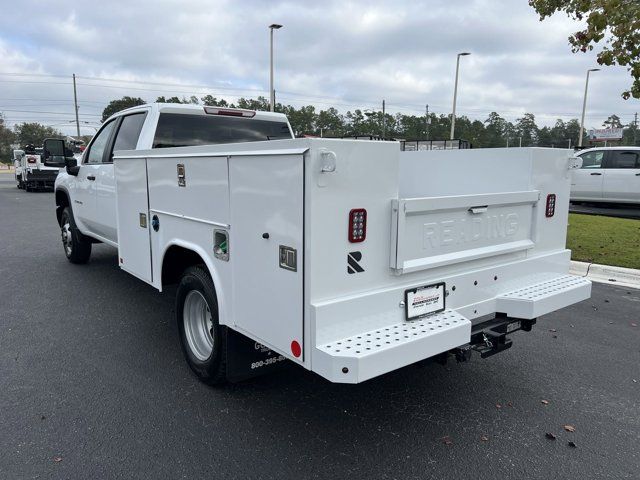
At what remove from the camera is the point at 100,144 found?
647 centimetres

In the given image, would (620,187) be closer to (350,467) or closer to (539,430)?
(539,430)

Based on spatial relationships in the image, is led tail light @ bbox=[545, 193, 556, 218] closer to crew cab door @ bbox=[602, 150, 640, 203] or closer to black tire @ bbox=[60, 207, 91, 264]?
black tire @ bbox=[60, 207, 91, 264]

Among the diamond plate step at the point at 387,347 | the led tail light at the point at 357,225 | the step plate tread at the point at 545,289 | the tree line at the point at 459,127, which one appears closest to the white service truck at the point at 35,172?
the tree line at the point at 459,127

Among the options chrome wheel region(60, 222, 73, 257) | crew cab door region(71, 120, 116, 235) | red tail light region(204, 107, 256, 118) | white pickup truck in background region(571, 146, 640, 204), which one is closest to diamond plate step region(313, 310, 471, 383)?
red tail light region(204, 107, 256, 118)

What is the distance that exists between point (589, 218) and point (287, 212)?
1173 cm

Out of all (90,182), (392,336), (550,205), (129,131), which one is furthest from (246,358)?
(90,182)

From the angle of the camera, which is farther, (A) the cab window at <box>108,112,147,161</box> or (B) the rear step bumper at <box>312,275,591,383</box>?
(A) the cab window at <box>108,112,147,161</box>

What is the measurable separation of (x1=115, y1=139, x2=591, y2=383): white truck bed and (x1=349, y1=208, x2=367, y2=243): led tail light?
0.11 ft

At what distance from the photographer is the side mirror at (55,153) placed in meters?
7.41

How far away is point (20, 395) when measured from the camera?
12.4ft

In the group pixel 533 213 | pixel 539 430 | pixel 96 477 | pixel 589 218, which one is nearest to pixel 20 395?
pixel 96 477

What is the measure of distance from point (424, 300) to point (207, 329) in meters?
1.79

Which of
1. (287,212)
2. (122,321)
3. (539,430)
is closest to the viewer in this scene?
(287,212)

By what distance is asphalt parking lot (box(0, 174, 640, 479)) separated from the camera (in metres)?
2.97
